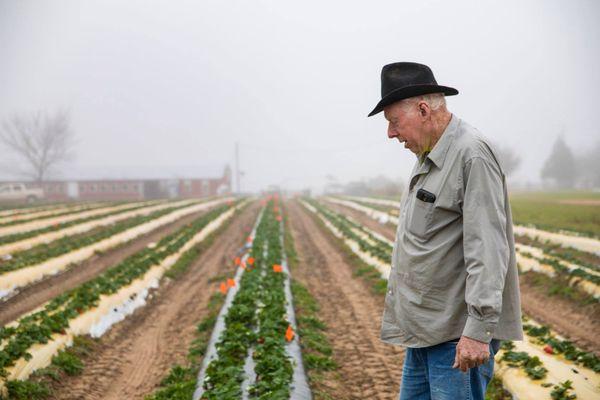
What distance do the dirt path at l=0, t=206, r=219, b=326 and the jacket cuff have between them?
8.95m

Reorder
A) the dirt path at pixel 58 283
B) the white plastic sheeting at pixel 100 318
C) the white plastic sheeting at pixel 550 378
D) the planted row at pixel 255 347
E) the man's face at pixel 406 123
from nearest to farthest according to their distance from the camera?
the man's face at pixel 406 123, the white plastic sheeting at pixel 550 378, the planted row at pixel 255 347, the white plastic sheeting at pixel 100 318, the dirt path at pixel 58 283

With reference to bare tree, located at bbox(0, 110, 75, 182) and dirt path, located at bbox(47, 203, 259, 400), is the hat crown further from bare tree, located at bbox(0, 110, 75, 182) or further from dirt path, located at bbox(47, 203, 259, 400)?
bare tree, located at bbox(0, 110, 75, 182)

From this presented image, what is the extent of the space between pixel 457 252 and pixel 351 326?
6175 millimetres

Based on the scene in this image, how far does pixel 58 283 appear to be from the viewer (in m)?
11.4

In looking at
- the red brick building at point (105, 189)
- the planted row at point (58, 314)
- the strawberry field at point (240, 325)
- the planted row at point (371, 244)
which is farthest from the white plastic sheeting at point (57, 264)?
the red brick building at point (105, 189)

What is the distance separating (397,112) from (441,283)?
3.56 feet

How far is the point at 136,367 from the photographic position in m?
6.81

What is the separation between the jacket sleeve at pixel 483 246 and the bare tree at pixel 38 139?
2915 inches

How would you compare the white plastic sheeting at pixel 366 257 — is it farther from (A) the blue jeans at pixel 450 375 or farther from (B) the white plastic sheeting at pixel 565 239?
(A) the blue jeans at pixel 450 375

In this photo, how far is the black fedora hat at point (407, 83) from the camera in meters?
2.65

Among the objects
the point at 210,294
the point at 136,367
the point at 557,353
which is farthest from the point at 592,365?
the point at 210,294

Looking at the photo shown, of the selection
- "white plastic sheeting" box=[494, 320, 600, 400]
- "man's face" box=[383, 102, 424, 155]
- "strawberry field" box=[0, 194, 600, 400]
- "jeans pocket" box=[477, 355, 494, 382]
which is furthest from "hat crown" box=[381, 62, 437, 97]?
"white plastic sheeting" box=[494, 320, 600, 400]

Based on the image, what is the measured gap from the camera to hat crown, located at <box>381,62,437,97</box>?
2675mm

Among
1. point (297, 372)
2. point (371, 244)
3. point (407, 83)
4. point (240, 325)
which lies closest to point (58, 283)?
point (240, 325)
